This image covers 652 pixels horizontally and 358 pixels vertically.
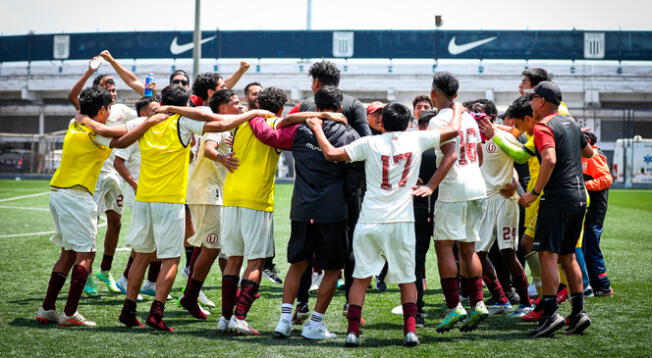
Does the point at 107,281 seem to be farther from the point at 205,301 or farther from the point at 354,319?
the point at 354,319

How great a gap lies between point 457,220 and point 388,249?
0.85m

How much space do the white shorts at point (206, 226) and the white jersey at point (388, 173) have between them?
177 centimetres

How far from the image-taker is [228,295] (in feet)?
18.8

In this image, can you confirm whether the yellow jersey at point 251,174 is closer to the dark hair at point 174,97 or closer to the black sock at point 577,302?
the dark hair at point 174,97

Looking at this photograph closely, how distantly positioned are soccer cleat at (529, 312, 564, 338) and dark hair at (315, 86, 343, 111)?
255 cm

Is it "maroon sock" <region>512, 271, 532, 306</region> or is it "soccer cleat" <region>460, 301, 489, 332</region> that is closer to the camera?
"soccer cleat" <region>460, 301, 489, 332</region>

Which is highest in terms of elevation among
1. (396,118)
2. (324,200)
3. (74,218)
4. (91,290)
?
(396,118)

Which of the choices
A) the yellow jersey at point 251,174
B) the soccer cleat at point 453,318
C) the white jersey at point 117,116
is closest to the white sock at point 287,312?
Answer: the yellow jersey at point 251,174

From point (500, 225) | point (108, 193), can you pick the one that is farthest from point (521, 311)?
point (108, 193)

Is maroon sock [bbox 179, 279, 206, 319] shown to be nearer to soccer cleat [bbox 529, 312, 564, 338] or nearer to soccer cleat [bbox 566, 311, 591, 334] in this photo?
soccer cleat [bbox 529, 312, 564, 338]

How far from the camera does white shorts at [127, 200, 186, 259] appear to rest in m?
5.82

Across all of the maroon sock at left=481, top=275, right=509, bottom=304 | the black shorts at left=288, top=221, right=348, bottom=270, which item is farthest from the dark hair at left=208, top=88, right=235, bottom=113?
the maroon sock at left=481, top=275, right=509, bottom=304

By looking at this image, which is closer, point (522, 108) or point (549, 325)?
point (549, 325)

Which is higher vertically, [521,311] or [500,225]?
[500,225]
